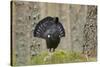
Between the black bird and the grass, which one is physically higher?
the black bird

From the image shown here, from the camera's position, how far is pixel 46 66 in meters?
1.88

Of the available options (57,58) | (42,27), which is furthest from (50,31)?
(57,58)

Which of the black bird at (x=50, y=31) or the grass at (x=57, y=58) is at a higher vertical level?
the black bird at (x=50, y=31)

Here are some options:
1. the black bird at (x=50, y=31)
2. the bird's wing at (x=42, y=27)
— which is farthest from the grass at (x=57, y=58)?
the bird's wing at (x=42, y=27)

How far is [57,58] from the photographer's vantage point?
6.27ft

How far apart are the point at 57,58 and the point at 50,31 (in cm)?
28

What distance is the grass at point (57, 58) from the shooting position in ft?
6.06

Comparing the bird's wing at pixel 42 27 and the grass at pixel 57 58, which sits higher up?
the bird's wing at pixel 42 27

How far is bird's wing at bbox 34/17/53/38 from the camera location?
6.10ft

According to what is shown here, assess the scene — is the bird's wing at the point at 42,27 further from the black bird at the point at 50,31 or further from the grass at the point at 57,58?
the grass at the point at 57,58

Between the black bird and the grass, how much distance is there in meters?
0.07

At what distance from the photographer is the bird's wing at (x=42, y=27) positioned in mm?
1861

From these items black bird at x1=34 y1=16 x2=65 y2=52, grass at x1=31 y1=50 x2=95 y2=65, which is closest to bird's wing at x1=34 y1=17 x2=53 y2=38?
black bird at x1=34 y1=16 x2=65 y2=52

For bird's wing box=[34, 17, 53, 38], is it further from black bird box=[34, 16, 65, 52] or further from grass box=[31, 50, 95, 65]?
grass box=[31, 50, 95, 65]
